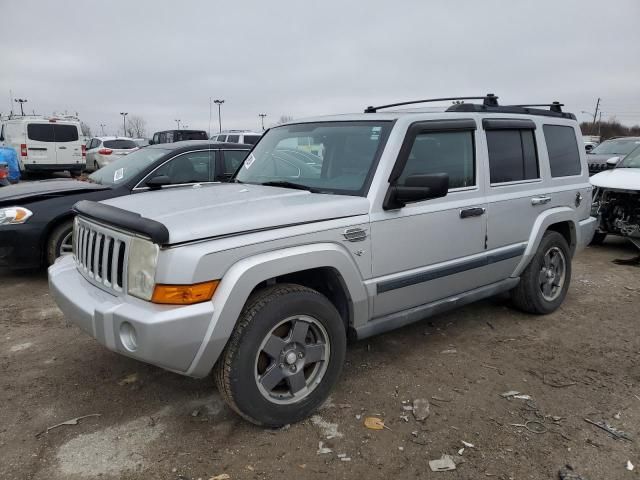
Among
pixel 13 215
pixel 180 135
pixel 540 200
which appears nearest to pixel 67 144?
pixel 180 135

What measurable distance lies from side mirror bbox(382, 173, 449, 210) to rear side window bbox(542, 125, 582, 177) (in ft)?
6.94

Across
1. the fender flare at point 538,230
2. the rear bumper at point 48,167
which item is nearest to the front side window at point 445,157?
the fender flare at point 538,230

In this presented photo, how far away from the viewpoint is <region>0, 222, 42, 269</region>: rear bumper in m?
5.21

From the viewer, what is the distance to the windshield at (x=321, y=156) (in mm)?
3424

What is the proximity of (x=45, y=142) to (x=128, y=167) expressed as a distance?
13.7m

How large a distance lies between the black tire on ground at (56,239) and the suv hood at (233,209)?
2.55 m

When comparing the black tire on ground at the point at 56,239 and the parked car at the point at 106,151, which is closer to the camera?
the black tire on ground at the point at 56,239

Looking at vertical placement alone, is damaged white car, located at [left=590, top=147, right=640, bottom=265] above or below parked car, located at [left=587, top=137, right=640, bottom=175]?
below

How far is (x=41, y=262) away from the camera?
5.49 metres

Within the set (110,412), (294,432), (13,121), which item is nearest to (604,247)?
(294,432)

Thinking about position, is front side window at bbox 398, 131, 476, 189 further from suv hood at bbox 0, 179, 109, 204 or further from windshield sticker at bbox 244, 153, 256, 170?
suv hood at bbox 0, 179, 109, 204

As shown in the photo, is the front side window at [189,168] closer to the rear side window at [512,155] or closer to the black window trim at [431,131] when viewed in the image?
the black window trim at [431,131]

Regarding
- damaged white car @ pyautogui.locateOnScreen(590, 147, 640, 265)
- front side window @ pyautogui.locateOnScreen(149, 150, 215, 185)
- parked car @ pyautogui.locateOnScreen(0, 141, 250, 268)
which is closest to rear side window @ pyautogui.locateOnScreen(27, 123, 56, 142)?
parked car @ pyautogui.locateOnScreen(0, 141, 250, 268)

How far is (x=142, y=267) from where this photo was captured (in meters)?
2.59
